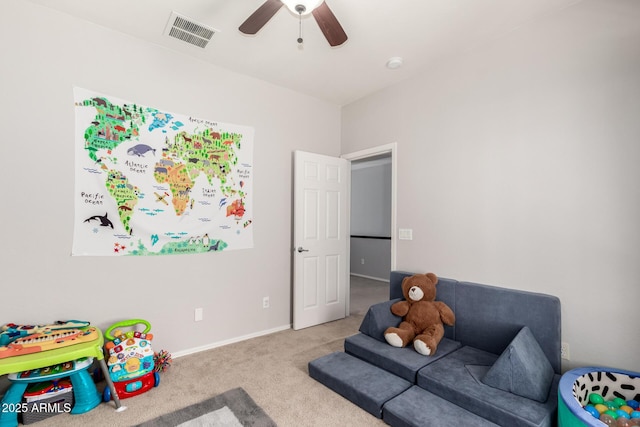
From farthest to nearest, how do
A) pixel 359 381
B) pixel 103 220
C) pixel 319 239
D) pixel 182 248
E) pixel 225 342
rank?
1. pixel 319 239
2. pixel 225 342
3. pixel 182 248
4. pixel 103 220
5. pixel 359 381

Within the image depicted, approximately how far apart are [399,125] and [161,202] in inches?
98.7

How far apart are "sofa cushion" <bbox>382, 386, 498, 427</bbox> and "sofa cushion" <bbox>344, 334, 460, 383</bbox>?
0.21m

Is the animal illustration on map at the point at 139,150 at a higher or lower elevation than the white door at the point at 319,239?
higher

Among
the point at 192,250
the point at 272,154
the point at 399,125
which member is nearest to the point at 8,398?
the point at 192,250

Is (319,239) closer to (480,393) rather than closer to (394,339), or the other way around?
(394,339)

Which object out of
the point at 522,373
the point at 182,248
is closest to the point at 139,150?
the point at 182,248

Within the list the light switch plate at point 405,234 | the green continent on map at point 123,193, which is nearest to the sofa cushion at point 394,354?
the light switch plate at point 405,234

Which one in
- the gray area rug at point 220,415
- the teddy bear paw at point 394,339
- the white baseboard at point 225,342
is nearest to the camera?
the gray area rug at point 220,415

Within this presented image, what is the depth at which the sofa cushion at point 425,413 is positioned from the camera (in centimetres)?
167

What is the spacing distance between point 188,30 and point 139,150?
1.05 m

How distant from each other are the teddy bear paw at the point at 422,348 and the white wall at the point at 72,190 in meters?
1.64

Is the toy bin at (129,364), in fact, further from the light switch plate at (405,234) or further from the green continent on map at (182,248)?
the light switch plate at (405,234)

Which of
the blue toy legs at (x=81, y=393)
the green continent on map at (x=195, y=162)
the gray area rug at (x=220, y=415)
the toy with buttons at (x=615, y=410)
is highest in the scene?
the green continent on map at (x=195, y=162)

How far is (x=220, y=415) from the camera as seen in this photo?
1.89 m
